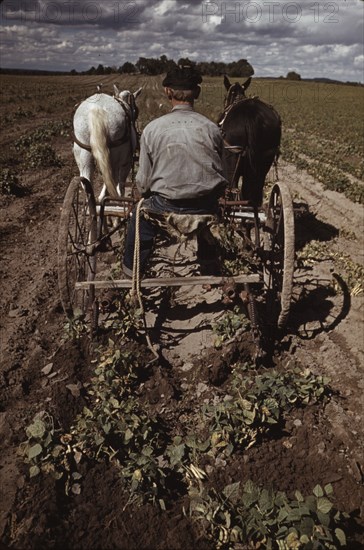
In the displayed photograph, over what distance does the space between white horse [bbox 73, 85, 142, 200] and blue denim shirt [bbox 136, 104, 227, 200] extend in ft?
4.63

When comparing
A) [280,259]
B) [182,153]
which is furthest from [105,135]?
[280,259]

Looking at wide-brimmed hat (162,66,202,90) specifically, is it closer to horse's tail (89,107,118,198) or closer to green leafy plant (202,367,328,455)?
horse's tail (89,107,118,198)

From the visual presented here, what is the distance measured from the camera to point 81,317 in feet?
13.4

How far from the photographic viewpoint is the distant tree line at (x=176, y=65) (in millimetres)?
6428

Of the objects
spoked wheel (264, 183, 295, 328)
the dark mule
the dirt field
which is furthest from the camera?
the dark mule

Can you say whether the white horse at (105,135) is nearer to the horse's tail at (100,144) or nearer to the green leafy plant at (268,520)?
the horse's tail at (100,144)

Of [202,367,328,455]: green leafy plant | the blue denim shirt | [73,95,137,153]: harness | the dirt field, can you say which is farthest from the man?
[73,95,137,153]: harness

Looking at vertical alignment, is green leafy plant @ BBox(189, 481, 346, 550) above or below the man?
below

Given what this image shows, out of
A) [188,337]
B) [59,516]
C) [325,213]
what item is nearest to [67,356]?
[188,337]

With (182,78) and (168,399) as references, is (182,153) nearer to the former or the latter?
(182,78)

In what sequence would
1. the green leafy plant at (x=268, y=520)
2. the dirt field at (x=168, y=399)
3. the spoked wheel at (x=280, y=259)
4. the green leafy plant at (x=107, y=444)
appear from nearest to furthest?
the green leafy plant at (x=268, y=520) → the dirt field at (x=168, y=399) → the green leafy plant at (x=107, y=444) → the spoked wheel at (x=280, y=259)

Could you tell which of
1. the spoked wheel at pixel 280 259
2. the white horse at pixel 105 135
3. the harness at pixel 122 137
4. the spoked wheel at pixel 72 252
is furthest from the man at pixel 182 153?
the harness at pixel 122 137

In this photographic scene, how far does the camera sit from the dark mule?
5.38 metres

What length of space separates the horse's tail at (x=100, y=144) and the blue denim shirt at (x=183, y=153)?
171 centimetres
